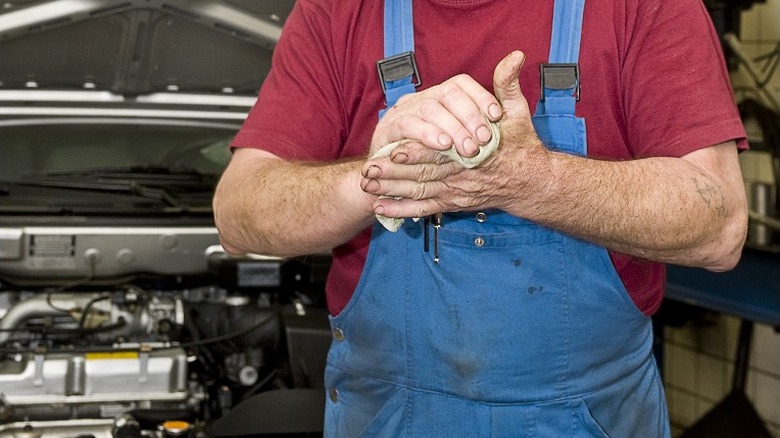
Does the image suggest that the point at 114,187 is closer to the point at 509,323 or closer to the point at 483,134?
the point at 509,323

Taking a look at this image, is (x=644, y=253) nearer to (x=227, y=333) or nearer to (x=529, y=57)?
(x=529, y=57)

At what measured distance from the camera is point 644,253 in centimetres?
126

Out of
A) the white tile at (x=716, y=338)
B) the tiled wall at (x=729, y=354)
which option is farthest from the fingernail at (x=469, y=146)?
the white tile at (x=716, y=338)

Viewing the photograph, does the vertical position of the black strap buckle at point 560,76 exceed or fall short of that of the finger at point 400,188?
it exceeds it

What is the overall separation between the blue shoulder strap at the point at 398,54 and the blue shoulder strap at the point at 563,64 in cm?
17

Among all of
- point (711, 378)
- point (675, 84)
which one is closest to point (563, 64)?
point (675, 84)

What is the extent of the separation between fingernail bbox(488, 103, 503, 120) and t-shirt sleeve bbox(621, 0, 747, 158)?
0.31 meters

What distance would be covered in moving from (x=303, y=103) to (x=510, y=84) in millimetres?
444

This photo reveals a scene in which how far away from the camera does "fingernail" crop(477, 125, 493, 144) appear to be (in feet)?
3.41

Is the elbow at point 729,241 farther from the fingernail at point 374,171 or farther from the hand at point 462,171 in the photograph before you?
the fingernail at point 374,171

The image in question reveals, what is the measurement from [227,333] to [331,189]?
1.21 meters

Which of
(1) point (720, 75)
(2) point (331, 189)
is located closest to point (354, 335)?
(2) point (331, 189)

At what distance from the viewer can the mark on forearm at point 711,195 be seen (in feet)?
4.01

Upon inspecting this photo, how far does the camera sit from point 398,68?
136 cm
